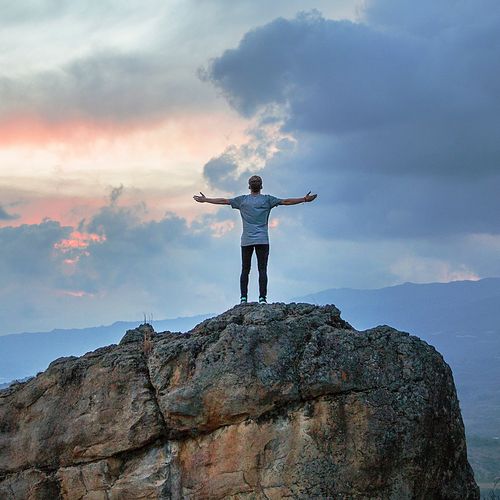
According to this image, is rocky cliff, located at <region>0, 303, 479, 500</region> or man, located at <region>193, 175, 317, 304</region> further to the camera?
man, located at <region>193, 175, 317, 304</region>

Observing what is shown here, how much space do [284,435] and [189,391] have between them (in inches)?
86.0

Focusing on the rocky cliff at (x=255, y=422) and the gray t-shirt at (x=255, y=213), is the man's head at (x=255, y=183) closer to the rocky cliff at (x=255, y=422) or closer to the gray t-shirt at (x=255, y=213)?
the gray t-shirt at (x=255, y=213)

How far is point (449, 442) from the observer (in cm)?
1884

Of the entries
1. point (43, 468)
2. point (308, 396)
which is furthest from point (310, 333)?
point (43, 468)

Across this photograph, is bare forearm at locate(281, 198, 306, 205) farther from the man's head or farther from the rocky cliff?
the rocky cliff

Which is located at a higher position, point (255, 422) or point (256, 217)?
point (256, 217)

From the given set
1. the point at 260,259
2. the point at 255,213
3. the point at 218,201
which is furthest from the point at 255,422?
the point at 218,201

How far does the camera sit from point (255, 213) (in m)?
21.8

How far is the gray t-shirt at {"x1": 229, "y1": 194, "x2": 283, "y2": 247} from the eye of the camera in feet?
71.5

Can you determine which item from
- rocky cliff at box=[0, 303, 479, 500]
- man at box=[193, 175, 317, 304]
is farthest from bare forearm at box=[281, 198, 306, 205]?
rocky cliff at box=[0, 303, 479, 500]

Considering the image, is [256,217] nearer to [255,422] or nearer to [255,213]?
[255,213]

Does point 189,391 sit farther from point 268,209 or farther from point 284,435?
point 268,209

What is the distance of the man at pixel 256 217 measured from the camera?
2178 cm

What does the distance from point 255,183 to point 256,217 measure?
86 centimetres
